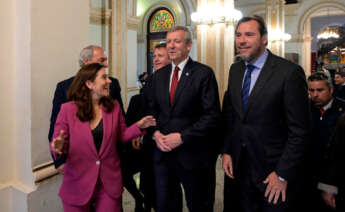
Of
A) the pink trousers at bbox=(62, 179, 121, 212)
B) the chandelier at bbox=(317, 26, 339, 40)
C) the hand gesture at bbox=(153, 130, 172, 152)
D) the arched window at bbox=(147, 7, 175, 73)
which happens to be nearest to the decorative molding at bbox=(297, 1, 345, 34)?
the chandelier at bbox=(317, 26, 339, 40)

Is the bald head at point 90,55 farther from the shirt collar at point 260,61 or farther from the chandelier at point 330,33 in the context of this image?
the chandelier at point 330,33

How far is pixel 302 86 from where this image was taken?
1.93 metres

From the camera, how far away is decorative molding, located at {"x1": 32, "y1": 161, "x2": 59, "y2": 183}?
2316mm

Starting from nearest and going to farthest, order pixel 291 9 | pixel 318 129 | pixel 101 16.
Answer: pixel 318 129 → pixel 101 16 → pixel 291 9

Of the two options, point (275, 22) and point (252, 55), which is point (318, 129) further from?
point (275, 22)

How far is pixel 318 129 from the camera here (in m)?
2.57

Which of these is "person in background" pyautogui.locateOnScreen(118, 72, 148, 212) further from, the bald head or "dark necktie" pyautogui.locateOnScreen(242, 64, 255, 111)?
"dark necktie" pyautogui.locateOnScreen(242, 64, 255, 111)

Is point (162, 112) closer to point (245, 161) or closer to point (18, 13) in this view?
point (245, 161)

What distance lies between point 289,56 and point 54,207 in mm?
14420

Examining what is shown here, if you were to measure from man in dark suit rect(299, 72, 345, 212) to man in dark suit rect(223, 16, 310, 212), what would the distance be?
0.57 m

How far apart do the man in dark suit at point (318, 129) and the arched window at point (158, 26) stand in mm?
12216

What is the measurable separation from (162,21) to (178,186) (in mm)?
13048

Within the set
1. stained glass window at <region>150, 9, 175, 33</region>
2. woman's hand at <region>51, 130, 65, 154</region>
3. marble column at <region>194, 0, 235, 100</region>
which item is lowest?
woman's hand at <region>51, 130, 65, 154</region>

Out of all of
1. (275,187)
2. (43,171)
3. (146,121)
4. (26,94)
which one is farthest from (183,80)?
(43,171)
